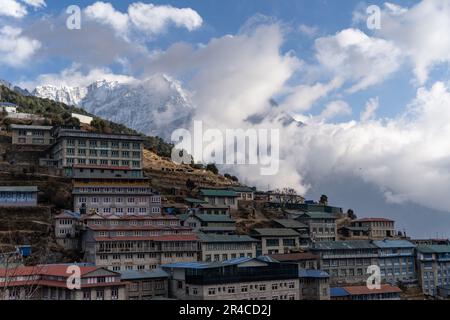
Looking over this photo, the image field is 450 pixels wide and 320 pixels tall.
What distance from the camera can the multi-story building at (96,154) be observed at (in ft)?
257

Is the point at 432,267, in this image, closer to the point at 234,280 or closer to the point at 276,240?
the point at 276,240

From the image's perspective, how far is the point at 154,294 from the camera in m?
52.9

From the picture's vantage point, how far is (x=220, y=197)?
3223 inches

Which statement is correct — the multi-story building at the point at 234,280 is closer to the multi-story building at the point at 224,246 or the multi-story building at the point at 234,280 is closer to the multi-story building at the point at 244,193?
the multi-story building at the point at 224,246

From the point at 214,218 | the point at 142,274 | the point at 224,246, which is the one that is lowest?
the point at 142,274

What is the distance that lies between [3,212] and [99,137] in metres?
24.0

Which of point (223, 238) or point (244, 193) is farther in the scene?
point (244, 193)

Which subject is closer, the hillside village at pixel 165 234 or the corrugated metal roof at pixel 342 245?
the hillside village at pixel 165 234

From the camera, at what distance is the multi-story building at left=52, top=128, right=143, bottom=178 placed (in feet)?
257

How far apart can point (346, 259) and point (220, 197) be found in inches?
809

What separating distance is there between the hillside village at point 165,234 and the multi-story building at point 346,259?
0.14m

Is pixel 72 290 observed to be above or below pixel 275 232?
below

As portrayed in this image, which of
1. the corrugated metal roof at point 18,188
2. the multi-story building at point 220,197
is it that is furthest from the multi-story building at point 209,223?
the corrugated metal roof at point 18,188

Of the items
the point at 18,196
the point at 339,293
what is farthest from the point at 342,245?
the point at 18,196
